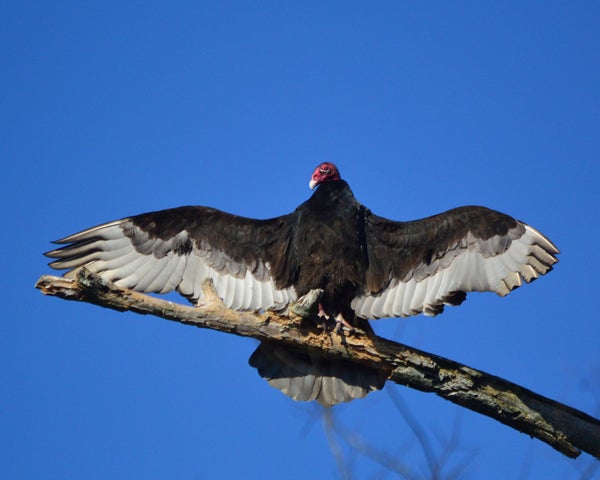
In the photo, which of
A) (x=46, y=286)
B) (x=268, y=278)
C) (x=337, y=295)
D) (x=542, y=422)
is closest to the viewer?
(x=46, y=286)

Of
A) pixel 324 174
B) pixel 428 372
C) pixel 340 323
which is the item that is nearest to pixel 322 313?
pixel 340 323

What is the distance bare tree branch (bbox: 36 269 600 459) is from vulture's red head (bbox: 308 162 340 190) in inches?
57.2

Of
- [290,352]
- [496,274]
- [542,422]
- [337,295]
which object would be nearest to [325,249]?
[337,295]

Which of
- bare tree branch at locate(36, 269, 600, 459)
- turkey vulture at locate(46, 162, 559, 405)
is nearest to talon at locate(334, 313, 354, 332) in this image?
turkey vulture at locate(46, 162, 559, 405)

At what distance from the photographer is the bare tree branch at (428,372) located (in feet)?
11.9

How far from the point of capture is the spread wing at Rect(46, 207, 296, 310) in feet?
15.1

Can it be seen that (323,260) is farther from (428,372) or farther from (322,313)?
(428,372)

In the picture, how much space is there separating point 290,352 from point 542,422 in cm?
130

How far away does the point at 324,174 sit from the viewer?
523 cm

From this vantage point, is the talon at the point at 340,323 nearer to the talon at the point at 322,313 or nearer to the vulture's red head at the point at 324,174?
the talon at the point at 322,313

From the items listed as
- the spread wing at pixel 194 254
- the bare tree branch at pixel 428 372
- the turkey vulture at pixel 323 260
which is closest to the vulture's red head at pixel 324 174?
the turkey vulture at pixel 323 260

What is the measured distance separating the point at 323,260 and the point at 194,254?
83cm

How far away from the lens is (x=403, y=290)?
4.59 metres

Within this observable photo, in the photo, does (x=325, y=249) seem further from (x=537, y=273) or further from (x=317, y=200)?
(x=537, y=273)
